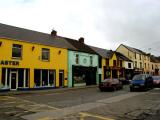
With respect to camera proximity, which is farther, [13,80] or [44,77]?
[44,77]

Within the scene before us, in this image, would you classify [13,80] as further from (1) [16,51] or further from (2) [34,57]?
(2) [34,57]

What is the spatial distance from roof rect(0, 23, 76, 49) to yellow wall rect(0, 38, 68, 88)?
0.69 m

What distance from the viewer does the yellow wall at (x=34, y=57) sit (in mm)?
27625

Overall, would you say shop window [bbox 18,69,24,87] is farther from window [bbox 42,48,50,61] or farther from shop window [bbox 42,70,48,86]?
window [bbox 42,48,50,61]

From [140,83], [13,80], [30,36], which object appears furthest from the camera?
[30,36]

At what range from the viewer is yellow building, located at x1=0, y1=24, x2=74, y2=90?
27625 mm

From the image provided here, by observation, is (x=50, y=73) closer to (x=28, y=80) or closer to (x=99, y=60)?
(x=28, y=80)

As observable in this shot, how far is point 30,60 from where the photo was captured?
30281mm

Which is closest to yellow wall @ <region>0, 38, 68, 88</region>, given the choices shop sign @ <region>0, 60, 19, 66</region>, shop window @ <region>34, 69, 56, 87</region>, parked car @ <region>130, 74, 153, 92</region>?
shop sign @ <region>0, 60, 19, 66</region>

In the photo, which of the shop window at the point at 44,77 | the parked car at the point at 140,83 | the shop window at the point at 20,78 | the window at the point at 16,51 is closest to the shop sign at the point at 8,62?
the window at the point at 16,51

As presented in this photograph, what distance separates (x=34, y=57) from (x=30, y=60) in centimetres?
80

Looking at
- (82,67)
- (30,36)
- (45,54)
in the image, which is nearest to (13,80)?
(45,54)

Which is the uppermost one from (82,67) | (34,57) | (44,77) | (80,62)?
(34,57)

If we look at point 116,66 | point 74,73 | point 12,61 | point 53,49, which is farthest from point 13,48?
point 116,66
